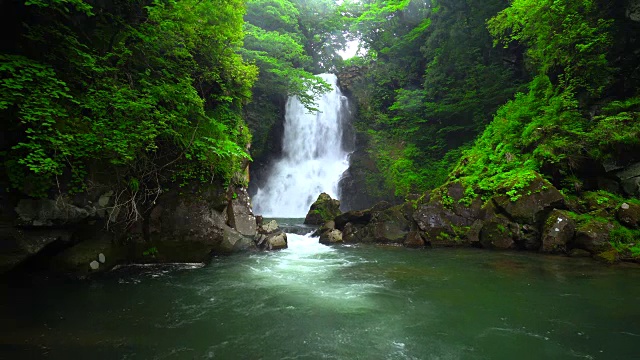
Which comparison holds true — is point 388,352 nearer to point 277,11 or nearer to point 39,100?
point 39,100

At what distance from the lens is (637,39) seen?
9.37m

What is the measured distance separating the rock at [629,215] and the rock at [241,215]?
10.4 meters

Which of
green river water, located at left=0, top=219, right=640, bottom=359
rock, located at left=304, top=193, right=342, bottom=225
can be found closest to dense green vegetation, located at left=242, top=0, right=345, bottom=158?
rock, located at left=304, top=193, right=342, bottom=225

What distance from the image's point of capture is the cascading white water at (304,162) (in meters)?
23.3

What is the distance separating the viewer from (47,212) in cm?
566

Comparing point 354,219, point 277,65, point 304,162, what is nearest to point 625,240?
point 354,219

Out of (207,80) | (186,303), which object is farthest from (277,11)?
(186,303)

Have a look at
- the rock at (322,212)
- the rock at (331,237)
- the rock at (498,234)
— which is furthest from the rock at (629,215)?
the rock at (322,212)

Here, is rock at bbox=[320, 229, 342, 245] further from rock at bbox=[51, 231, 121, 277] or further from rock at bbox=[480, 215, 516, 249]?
rock at bbox=[51, 231, 121, 277]

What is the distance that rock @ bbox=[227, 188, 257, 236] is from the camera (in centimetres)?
1020

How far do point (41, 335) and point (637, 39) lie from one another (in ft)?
49.2

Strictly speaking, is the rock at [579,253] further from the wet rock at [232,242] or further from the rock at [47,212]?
the rock at [47,212]

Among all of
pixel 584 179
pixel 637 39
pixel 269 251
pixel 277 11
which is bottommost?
pixel 269 251

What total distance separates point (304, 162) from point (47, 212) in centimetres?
1906
